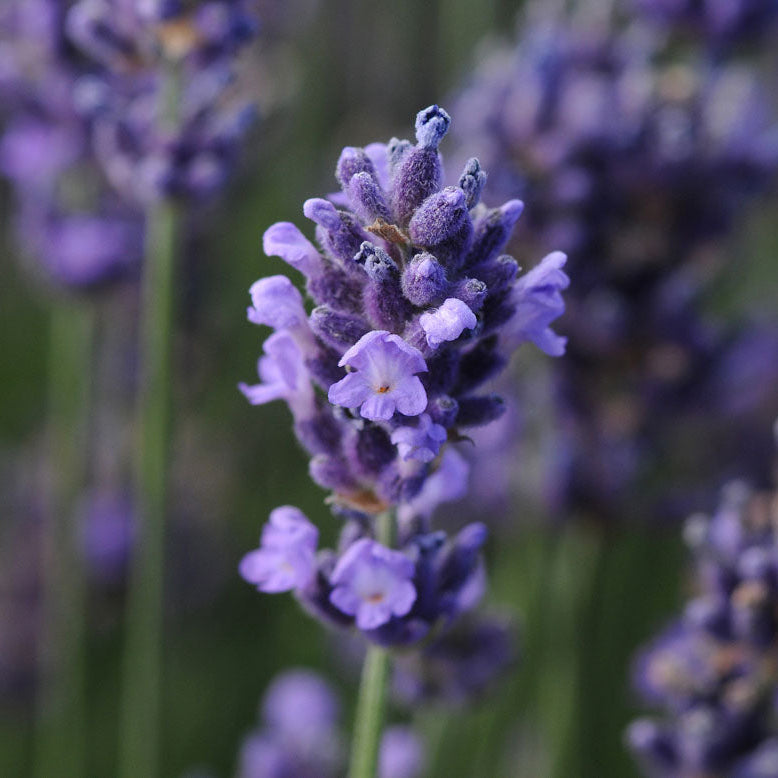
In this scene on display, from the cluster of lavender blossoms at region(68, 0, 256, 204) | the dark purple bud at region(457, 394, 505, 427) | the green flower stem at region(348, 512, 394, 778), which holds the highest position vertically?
the cluster of lavender blossoms at region(68, 0, 256, 204)

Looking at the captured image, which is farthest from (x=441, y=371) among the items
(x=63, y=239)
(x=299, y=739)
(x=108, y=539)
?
(x=108, y=539)

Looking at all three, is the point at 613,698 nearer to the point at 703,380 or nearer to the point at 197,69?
the point at 703,380

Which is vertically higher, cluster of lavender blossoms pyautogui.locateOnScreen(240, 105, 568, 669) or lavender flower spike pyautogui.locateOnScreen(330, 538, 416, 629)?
cluster of lavender blossoms pyautogui.locateOnScreen(240, 105, 568, 669)

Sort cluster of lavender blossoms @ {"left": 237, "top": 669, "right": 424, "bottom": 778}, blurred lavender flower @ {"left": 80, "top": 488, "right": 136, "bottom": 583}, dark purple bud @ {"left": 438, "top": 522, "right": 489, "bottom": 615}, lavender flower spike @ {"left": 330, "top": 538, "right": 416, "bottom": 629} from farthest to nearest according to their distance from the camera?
1. blurred lavender flower @ {"left": 80, "top": 488, "right": 136, "bottom": 583}
2. cluster of lavender blossoms @ {"left": 237, "top": 669, "right": 424, "bottom": 778}
3. dark purple bud @ {"left": 438, "top": 522, "right": 489, "bottom": 615}
4. lavender flower spike @ {"left": 330, "top": 538, "right": 416, "bottom": 629}

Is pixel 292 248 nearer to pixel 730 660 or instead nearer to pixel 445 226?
pixel 445 226

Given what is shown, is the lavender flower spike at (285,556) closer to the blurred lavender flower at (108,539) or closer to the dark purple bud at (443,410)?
the dark purple bud at (443,410)

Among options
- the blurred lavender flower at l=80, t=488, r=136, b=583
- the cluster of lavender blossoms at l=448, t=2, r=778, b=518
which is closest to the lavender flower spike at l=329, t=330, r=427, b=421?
the cluster of lavender blossoms at l=448, t=2, r=778, b=518

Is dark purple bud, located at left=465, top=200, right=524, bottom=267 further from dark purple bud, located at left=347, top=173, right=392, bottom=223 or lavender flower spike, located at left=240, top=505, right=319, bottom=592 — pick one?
lavender flower spike, located at left=240, top=505, right=319, bottom=592
